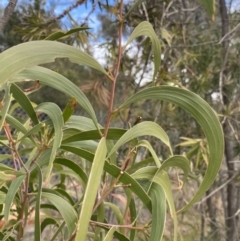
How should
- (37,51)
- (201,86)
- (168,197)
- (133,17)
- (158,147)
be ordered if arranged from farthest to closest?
(158,147) → (201,86) → (133,17) → (168,197) → (37,51)

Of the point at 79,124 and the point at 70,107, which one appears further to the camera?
the point at 79,124

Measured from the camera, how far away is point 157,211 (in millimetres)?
446

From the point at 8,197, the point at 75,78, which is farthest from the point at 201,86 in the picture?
the point at 75,78

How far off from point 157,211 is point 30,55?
0.23 m

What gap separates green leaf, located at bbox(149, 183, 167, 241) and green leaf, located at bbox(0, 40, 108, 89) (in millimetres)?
186

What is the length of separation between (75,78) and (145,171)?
527cm

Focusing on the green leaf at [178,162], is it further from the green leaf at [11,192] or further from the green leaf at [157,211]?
the green leaf at [11,192]

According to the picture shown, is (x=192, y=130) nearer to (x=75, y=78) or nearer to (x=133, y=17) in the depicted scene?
(x=133, y=17)

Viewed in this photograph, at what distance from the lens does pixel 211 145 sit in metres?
0.40

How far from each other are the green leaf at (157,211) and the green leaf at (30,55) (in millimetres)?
186

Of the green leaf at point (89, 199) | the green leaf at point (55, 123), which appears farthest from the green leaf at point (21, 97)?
the green leaf at point (89, 199)

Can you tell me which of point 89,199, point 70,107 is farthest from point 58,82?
point 89,199

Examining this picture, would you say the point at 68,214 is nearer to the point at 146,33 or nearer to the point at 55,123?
the point at 55,123

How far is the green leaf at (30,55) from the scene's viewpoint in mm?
286
